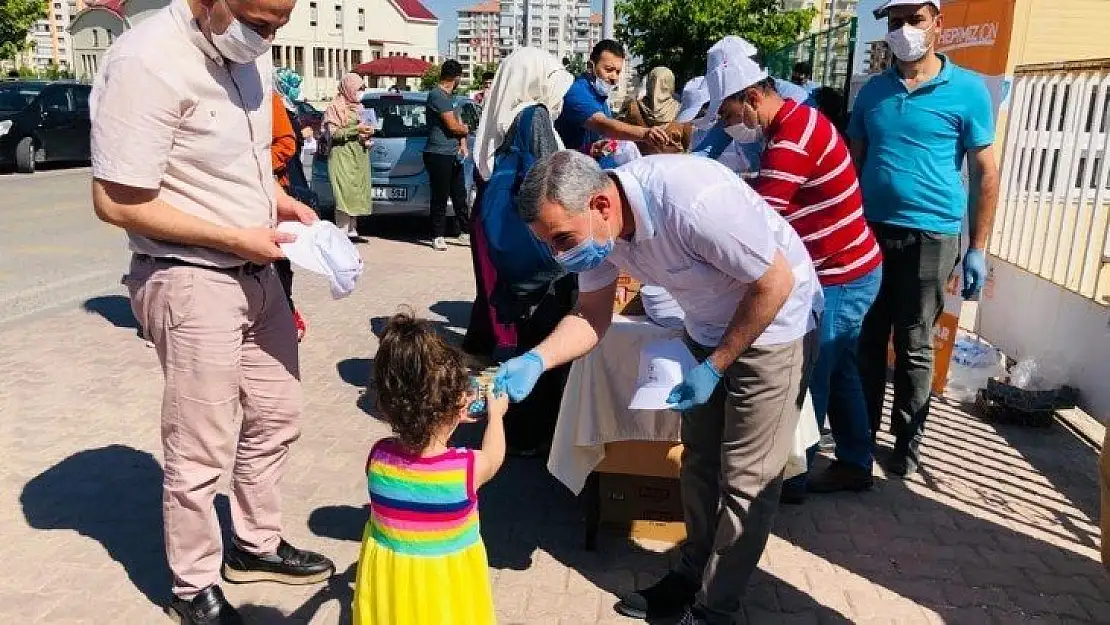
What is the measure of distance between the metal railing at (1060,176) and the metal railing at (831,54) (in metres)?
1.11

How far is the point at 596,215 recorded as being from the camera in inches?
87.0

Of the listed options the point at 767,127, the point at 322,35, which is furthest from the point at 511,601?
the point at 322,35

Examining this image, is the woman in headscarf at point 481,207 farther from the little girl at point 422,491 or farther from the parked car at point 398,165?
the parked car at point 398,165

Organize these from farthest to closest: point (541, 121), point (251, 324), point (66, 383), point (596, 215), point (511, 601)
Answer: point (66, 383) < point (541, 121) < point (511, 601) < point (251, 324) < point (596, 215)

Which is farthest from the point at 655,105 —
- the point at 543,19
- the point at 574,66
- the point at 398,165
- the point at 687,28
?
the point at 543,19

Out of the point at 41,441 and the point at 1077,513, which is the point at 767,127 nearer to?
the point at 1077,513

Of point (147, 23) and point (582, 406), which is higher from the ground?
point (147, 23)

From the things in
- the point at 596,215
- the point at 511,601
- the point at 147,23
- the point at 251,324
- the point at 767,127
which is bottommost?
the point at 511,601

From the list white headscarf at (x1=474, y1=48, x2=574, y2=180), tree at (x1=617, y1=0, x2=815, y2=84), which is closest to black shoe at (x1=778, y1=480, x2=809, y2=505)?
white headscarf at (x1=474, y1=48, x2=574, y2=180)

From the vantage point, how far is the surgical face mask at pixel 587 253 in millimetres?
2219

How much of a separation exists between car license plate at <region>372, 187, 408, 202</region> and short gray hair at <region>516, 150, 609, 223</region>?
8.06m

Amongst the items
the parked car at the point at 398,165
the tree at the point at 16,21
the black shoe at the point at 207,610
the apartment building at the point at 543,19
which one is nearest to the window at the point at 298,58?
the apartment building at the point at 543,19

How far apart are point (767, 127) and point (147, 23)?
2027mm

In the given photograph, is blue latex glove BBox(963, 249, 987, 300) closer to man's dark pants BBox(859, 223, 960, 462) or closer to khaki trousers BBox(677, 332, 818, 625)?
man's dark pants BBox(859, 223, 960, 462)
